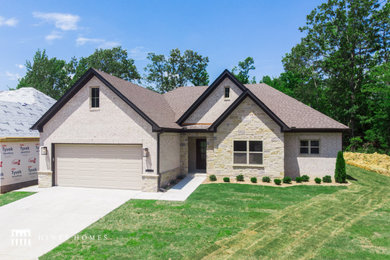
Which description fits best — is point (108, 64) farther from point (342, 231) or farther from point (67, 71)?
point (342, 231)

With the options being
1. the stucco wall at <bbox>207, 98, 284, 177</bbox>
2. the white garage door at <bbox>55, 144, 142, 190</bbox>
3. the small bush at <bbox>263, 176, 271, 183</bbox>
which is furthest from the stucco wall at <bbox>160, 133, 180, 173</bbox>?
the small bush at <bbox>263, 176, 271, 183</bbox>

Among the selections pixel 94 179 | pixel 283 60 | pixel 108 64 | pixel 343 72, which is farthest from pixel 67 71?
pixel 343 72

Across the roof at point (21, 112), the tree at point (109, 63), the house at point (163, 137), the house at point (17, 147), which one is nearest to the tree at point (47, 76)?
the tree at point (109, 63)

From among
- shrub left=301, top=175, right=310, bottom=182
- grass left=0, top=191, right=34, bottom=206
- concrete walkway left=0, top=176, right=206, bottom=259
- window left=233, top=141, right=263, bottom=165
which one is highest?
window left=233, top=141, right=263, bottom=165

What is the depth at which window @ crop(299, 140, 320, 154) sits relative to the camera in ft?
52.8

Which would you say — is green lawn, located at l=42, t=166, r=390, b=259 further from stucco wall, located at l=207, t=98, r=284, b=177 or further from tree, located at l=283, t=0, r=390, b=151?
tree, located at l=283, t=0, r=390, b=151

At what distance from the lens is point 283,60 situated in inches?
1866

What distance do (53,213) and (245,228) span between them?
7.66 meters

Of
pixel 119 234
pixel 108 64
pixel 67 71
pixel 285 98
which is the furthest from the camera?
pixel 67 71

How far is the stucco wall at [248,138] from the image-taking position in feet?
50.3

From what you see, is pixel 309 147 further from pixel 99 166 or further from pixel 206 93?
pixel 99 166

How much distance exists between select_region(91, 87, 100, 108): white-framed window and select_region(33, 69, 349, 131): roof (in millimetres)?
743

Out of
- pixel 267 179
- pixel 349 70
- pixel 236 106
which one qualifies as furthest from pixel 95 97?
pixel 349 70

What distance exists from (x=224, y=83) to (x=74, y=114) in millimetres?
10217
